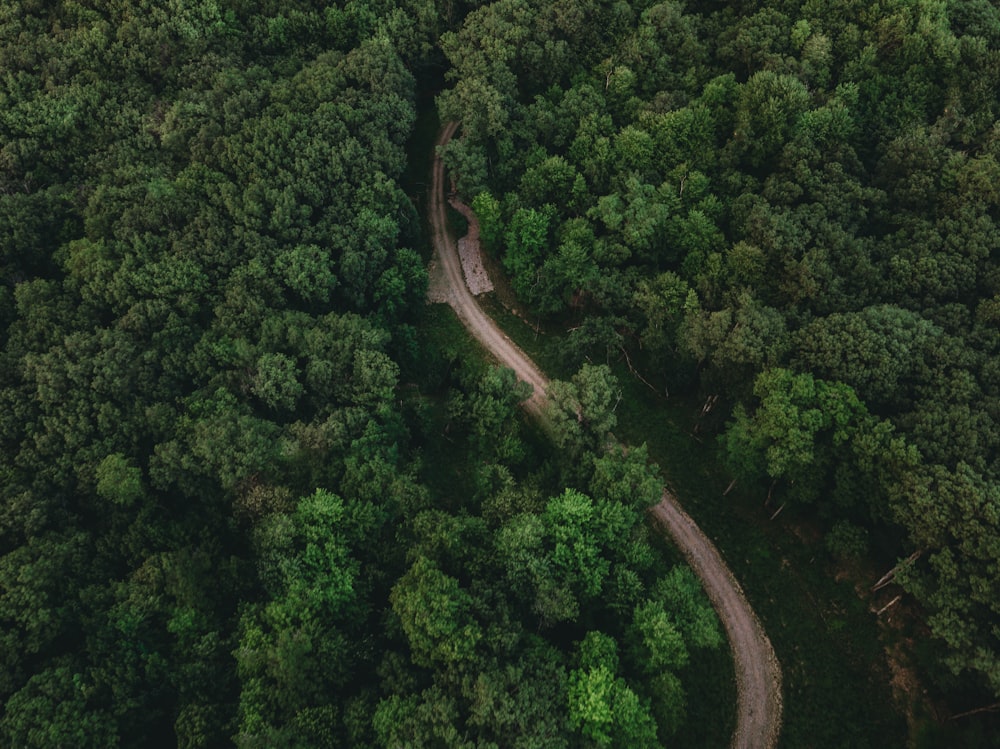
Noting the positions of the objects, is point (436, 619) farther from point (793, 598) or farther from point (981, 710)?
point (981, 710)

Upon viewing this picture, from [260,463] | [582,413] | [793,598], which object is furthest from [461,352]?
[793,598]

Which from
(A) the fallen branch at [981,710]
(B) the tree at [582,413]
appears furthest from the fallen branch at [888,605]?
(B) the tree at [582,413]

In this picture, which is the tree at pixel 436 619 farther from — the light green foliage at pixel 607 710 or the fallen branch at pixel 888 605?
the fallen branch at pixel 888 605

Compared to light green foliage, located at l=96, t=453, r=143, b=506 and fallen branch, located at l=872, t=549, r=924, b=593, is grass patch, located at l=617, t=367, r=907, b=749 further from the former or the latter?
light green foliage, located at l=96, t=453, r=143, b=506

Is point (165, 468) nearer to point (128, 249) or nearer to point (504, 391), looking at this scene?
point (128, 249)

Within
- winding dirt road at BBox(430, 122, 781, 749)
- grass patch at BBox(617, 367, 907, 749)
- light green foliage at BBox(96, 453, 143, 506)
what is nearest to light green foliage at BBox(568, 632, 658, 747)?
winding dirt road at BBox(430, 122, 781, 749)
